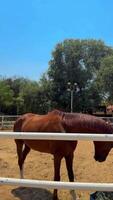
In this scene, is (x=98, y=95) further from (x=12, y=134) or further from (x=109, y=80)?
(x=12, y=134)

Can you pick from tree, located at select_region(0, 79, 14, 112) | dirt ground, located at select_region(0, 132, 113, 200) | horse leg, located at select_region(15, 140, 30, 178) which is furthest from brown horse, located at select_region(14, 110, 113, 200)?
tree, located at select_region(0, 79, 14, 112)

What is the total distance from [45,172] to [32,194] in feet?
4.79

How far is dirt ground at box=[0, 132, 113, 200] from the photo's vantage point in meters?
6.73

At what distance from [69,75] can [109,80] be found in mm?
9547

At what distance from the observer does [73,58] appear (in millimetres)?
63406

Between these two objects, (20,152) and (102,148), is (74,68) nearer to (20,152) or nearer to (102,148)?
(20,152)

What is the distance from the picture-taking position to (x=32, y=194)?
6.87m

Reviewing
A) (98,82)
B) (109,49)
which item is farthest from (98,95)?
(109,49)

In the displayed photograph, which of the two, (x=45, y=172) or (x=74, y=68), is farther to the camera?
(x=74, y=68)

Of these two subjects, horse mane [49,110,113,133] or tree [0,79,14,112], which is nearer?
horse mane [49,110,113,133]

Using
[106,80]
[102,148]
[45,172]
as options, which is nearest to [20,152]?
[45,172]

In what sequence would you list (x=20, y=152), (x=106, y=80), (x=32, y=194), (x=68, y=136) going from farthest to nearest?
(x=106, y=80), (x=20, y=152), (x=32, y=194), (x=68, y=136)

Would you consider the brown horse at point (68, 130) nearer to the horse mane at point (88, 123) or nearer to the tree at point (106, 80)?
the horse mane at point (88, 123)

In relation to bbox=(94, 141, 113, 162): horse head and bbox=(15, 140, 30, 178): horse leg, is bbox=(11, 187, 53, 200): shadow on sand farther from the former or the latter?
bbox=(94, 141, 113, 162): horse head
